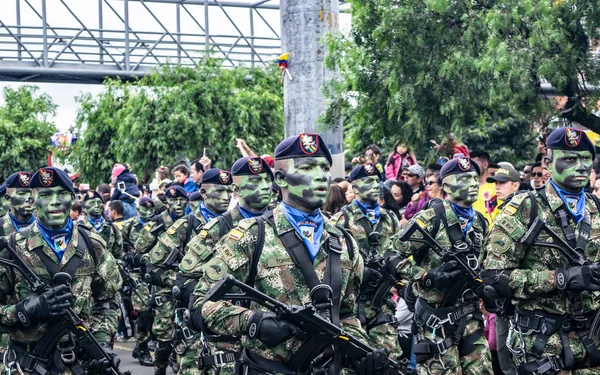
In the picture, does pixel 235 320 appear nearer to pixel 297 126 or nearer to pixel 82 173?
pixel 297 126

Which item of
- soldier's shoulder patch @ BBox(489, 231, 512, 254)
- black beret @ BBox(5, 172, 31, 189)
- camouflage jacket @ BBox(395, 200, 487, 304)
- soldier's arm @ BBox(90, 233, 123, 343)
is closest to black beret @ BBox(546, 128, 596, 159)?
soldier's shoulder patch @ BBox(489, 231, 512, 254)

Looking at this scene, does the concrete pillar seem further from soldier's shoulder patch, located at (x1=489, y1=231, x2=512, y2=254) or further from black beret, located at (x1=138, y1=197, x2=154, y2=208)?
soldier's shoulder patch, located at (x1=489, y1=231, x2=512, y2=254)

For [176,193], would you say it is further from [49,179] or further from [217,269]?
[217,269]

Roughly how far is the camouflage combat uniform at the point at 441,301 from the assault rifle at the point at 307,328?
A: 3513mm

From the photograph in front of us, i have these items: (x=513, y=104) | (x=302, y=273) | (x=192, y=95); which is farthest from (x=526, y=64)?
(x=192, y=95)

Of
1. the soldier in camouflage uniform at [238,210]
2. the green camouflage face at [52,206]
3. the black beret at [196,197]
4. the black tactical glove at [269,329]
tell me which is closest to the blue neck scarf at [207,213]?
the black beret at [196,197]

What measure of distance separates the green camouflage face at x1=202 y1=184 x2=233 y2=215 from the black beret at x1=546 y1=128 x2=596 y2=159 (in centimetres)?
430

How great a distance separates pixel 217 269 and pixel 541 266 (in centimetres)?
252

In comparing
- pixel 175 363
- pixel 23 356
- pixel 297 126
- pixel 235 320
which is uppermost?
pixel 297 126

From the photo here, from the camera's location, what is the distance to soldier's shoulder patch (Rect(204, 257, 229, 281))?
568cm

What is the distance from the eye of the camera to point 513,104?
1178cm

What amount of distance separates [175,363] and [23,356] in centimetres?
493

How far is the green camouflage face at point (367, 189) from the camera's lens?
11.0 metres

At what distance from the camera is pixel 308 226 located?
588cm
